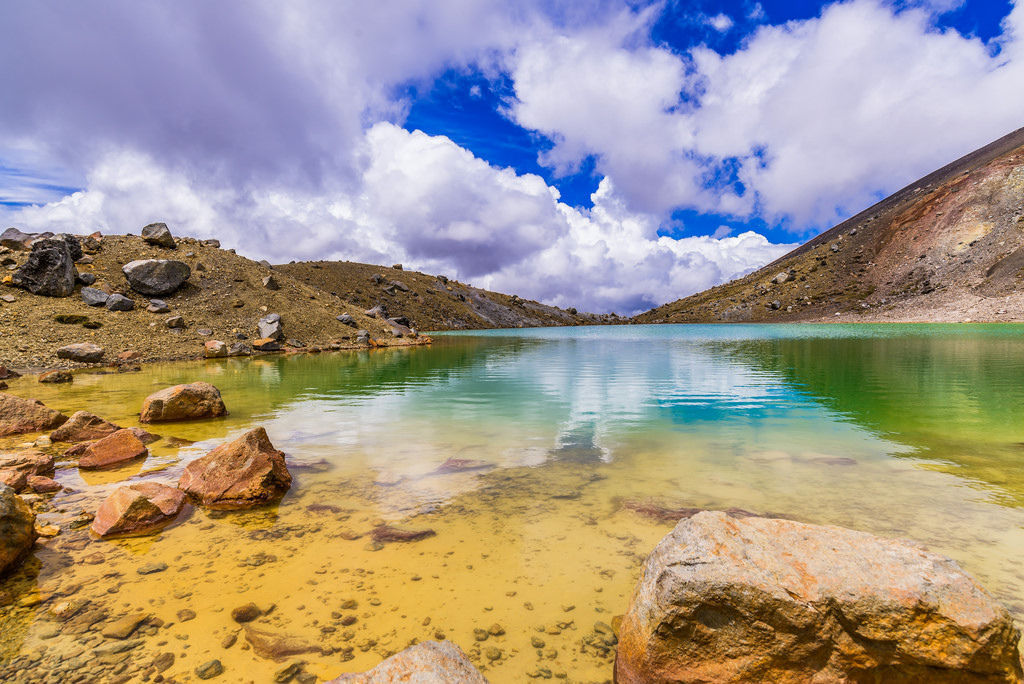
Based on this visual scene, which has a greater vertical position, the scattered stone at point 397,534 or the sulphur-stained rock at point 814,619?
the sulphur-stained rock at point 814,619

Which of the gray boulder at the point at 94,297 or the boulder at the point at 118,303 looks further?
the boulder at the point at 118,303

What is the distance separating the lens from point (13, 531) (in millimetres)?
5816

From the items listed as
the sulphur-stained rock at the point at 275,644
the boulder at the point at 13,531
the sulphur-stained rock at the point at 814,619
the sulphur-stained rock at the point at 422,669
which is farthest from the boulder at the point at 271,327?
the sulphur-stained rock at the point at 814,619

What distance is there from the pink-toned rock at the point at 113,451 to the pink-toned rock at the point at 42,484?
1086 mm

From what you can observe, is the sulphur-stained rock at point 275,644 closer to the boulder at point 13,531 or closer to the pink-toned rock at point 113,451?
the boulder at point 13,531

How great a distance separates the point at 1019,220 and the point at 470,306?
5291 inches

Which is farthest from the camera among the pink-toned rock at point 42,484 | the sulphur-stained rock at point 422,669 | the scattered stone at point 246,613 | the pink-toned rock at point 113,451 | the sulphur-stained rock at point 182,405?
the sulphur-stained rock at point 182,405

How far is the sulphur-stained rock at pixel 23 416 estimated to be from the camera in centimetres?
1242

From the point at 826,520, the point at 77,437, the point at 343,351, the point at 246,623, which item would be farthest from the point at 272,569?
the point at 343,351

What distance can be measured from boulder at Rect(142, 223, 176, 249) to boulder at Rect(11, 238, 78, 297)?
1214cm

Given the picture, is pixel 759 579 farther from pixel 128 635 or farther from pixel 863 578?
pixel 128 635

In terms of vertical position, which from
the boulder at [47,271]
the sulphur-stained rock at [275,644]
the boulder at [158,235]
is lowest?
the sulphur-stained rock at [275,644]

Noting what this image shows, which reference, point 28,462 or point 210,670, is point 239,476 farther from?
point 28,462

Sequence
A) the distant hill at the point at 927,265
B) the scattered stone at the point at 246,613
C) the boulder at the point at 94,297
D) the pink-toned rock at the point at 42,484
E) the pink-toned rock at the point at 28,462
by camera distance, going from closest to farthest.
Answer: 1. the scattered stone at the point at 246,613
2. the pink-toned rock at the point at 42,484
3. the pink-toned rock at the point at 28,462
4. the boulder at the point at 94,297
5. the distant hill at the point at 927,265
